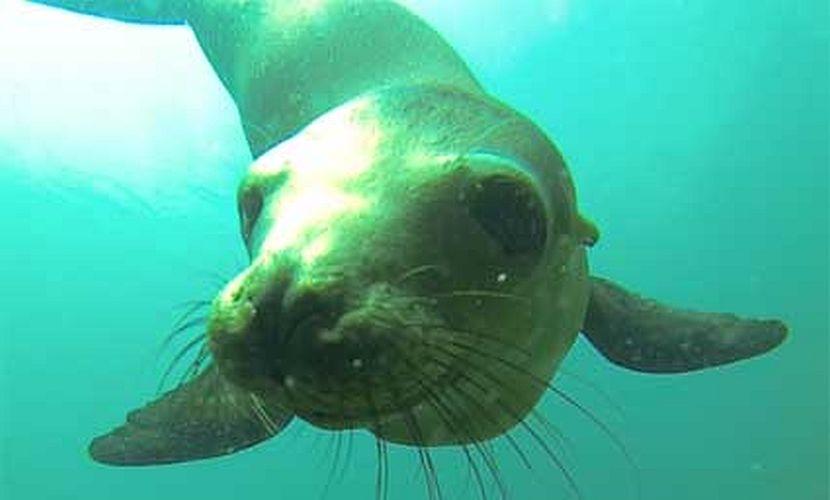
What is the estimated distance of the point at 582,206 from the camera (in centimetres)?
2009

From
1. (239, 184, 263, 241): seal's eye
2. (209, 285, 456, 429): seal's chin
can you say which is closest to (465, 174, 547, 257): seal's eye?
(209, 285, 456, 429): seal's chin

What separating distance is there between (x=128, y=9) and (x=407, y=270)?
189 inches

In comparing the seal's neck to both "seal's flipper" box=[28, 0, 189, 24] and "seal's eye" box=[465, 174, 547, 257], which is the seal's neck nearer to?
"seal's eye" box=[465, 174, 547, 257]

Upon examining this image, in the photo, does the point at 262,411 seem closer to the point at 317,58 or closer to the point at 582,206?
the point at 317,58

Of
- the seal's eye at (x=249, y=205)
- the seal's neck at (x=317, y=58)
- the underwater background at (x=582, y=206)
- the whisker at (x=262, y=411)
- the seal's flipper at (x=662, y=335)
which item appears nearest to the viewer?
the whisker at (x=262, y=411)

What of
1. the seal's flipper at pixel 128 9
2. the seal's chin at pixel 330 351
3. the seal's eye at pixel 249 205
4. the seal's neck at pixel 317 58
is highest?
the seal's chin at pixel 330 351

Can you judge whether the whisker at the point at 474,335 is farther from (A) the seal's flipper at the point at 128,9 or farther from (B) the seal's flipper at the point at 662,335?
(A) the seal's flipper at the point at 128,9

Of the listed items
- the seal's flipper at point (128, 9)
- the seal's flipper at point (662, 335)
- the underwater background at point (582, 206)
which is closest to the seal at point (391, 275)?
the seal's flipper at point (662, 335)

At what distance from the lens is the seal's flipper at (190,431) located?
3914mm

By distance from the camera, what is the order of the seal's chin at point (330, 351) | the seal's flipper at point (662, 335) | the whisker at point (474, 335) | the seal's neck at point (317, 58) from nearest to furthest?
the seal's chin at point (330, 351)
the whisker at point (474, 335)
the seal's neck at point (317, 58)
the seal's flipper at point (662, 335)

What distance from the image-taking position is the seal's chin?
2.20m

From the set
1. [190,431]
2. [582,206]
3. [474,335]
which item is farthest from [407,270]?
[582,206]

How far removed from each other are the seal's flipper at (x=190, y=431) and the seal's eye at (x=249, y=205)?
3.23ft

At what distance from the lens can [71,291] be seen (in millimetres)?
23703
